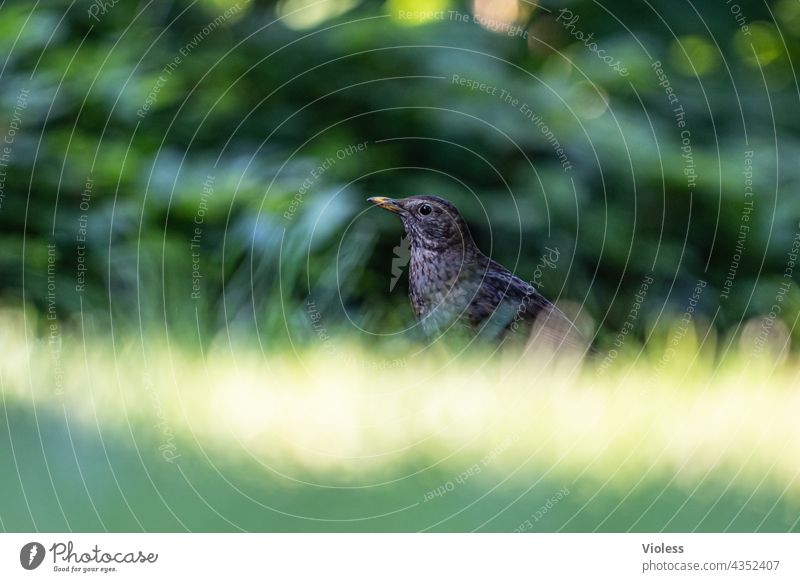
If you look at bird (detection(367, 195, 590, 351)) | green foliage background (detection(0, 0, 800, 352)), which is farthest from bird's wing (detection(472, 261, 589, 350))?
green foliage background (detection(0, 0, 800, 352))

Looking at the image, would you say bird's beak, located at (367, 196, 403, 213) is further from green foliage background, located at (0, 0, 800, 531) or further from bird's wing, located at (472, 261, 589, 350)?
bird's wing, located at (472, 261, 589, 350)

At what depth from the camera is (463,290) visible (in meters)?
1.99

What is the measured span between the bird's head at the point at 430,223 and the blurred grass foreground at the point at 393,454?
0.87ft

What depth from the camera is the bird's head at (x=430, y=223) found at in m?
2.05

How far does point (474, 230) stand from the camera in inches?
84.7

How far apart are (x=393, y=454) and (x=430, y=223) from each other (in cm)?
50

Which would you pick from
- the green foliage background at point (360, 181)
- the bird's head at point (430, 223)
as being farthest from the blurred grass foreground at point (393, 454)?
the bird's head at point (430, 223)

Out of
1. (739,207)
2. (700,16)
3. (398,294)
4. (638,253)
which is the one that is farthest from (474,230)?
(700,16)

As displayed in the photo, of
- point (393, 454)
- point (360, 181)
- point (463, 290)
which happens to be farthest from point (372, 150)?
point (393, 454)

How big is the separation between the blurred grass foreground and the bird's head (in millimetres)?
264

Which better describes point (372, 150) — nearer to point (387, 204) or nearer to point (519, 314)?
point (387, 204)

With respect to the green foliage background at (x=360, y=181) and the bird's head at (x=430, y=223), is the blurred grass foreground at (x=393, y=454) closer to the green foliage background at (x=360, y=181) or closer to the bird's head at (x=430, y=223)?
the green foliage background at (x=360, y=181)

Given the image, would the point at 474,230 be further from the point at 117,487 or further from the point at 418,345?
the point at 117,487

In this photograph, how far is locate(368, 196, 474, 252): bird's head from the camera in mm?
2051
